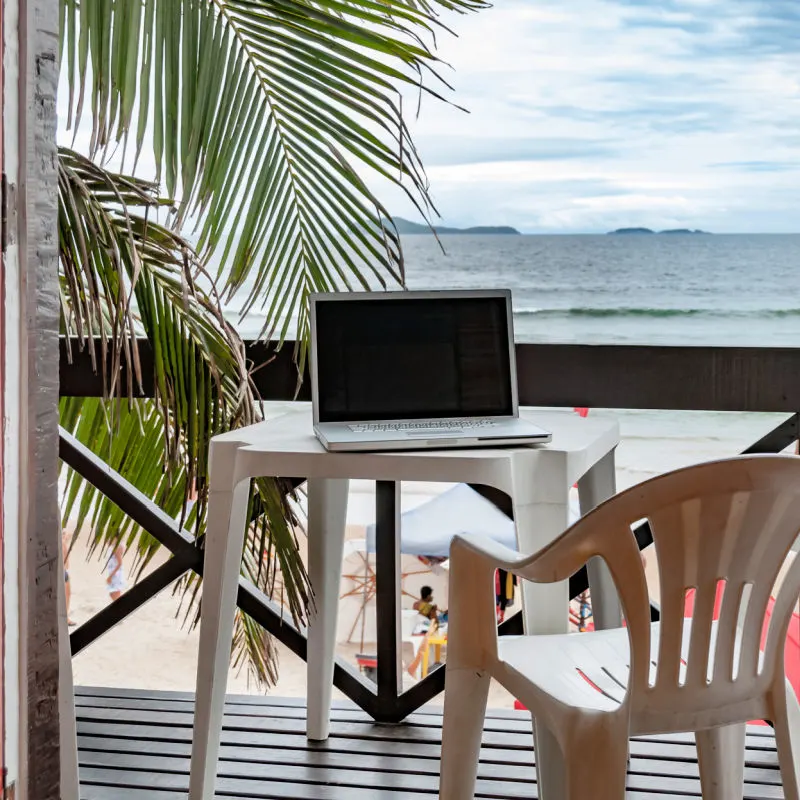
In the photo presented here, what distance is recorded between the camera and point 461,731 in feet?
4.57

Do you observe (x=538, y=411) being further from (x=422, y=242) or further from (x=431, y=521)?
(x=422, y=242)

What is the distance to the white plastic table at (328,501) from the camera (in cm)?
145

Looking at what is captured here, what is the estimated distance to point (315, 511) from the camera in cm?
193

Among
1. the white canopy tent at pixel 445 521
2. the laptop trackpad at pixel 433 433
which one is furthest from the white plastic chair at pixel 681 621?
the white canopy tent at pixel 445 521

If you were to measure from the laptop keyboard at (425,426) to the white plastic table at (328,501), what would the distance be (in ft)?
0.30

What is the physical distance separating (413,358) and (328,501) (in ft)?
1.23

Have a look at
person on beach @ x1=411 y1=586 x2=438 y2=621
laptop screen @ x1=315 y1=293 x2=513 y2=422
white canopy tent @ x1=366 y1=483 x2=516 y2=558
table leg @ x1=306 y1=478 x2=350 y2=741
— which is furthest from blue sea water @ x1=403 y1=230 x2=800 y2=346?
laptop screen @ x1=315 y1=293 x2=513 y2=422

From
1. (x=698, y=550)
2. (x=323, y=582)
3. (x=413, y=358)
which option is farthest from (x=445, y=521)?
(x=698, y=550)

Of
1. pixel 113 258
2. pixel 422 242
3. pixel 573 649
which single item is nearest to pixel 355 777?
pixel 573 649

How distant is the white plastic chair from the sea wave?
1319 cm

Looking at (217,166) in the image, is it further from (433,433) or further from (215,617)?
(215,617)

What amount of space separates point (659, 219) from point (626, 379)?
1510 centimetres

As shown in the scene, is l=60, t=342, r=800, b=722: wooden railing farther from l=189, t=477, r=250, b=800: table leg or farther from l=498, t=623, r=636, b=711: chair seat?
l=498, t=623, r=636, b=711: chair seat

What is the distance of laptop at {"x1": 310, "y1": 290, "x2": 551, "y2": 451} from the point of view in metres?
1.69
